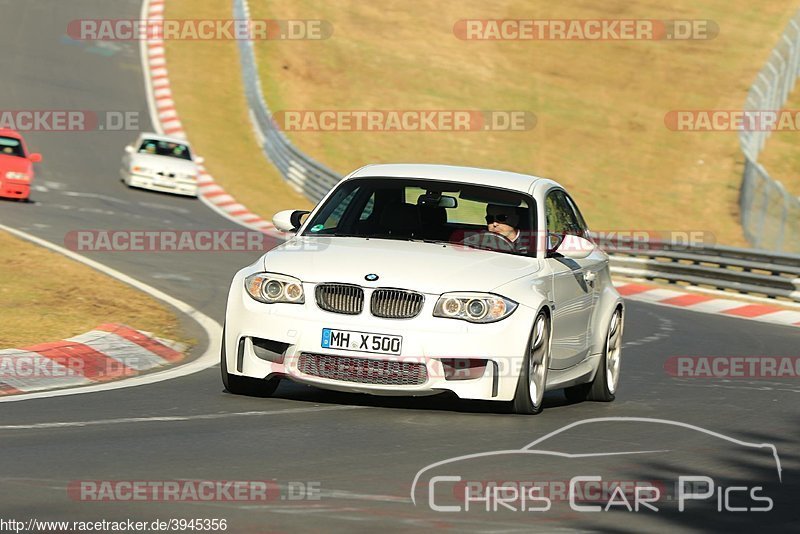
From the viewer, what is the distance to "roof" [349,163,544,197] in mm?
10664

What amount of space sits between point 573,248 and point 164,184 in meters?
20.8

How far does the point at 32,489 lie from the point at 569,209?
5.74 metres

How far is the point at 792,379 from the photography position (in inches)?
528

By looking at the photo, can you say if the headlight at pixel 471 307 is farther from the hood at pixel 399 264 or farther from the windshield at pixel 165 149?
the windshield at pixel 165 149

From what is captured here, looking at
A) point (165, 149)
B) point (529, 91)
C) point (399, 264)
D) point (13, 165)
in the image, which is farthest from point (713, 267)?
point (529, 91)

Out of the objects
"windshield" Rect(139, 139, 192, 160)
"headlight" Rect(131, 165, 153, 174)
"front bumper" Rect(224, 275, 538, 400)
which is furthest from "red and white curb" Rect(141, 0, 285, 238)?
"front bumper" Rect(224, 275, 538, 400)

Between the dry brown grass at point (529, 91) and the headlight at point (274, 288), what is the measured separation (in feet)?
69.8

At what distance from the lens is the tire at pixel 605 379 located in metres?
11.2

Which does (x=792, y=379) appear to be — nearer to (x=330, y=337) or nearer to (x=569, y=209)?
(x=569, y=209)

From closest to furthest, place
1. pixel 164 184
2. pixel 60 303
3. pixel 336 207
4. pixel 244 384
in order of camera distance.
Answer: pixel 244 384
pixel 336 207
pixel 60 303
pixel 164 184

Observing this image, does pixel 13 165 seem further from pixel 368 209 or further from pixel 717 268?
pixel 368 209

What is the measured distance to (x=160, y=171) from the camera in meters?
30.0

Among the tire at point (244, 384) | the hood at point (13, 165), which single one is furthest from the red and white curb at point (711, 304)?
the tire at point (244, 384)

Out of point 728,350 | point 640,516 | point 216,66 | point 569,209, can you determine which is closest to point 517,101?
point 216,66
